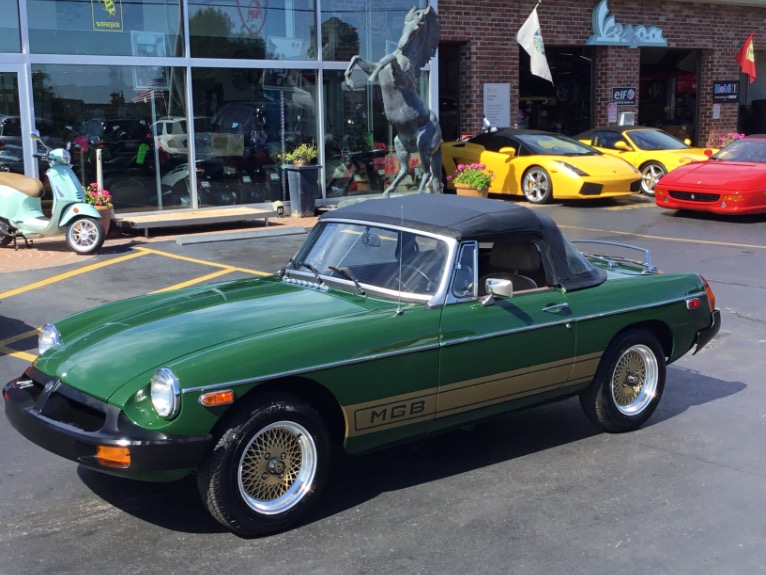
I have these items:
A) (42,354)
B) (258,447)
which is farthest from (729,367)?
(42,354)

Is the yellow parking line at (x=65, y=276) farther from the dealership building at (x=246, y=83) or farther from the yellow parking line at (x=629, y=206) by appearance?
the yellow parking line at (x=629, y=206)

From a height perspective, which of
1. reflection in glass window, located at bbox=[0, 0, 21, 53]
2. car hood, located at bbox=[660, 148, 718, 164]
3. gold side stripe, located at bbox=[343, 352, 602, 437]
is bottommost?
gold side stripe, located at bbox=[343, 352, 602, 437]

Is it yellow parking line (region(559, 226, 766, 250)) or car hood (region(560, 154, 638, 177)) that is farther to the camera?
car hood (region(560, 154, 638, 177))

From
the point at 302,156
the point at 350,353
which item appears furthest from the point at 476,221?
the point at 302,156

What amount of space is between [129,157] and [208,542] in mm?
11329

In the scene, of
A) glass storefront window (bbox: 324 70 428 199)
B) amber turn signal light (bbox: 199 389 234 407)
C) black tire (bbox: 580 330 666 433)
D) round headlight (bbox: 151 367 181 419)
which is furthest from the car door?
glass storefront window (bbox: 324 70 428 199)

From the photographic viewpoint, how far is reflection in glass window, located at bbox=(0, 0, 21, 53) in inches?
520

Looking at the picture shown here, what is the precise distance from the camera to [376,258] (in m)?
5.29

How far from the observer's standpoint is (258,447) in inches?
167

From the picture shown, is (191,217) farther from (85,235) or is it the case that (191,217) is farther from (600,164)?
(600,164)

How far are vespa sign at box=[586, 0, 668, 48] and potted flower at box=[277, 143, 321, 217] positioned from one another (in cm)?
904

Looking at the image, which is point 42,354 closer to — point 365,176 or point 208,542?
point 208,542

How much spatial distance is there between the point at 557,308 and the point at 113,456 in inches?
102

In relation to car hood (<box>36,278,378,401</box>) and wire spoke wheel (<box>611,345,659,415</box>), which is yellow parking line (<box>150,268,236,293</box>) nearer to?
car hood (<box>36,278,378,401</box>)
